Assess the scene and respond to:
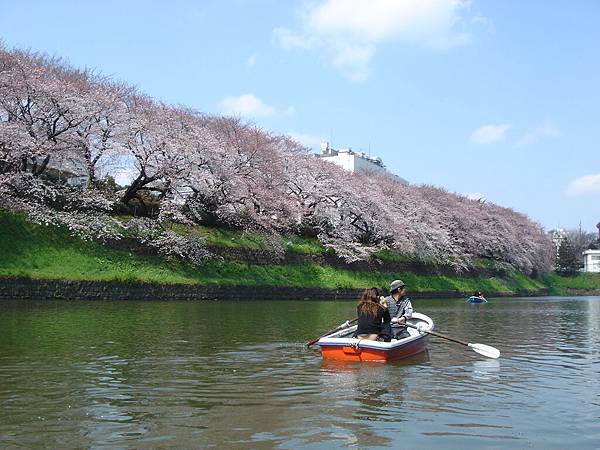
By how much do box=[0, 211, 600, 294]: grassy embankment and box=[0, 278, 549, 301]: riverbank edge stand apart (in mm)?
347

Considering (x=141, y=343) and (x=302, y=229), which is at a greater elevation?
(x=302, y=229)

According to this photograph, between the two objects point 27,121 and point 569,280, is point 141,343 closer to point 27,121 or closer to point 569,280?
point 27,121

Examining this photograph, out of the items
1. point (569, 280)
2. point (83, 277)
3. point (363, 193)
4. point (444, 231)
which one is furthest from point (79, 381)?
point (569, 280)

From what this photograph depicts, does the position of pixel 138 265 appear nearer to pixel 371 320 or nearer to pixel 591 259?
pixel 371 320

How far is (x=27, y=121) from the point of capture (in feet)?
113

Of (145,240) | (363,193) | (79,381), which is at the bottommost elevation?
(79,381)

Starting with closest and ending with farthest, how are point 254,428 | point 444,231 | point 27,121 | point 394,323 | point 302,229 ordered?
point 254,428
point 394,323
point 27,121
point 302,229
point 444,231

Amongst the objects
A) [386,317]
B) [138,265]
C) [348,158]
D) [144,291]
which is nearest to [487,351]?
[386,317]

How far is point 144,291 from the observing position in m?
34.0

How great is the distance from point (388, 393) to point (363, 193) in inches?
1867

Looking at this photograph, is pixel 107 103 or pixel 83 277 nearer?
pixel 83 277

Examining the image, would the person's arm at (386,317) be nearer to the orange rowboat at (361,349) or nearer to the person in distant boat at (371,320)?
the person in distant boat at (371,320)

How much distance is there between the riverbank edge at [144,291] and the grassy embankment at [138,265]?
13.7 inches

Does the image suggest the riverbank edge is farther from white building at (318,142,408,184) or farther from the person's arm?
white building at (318,142,408,184)
